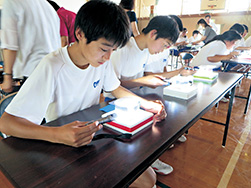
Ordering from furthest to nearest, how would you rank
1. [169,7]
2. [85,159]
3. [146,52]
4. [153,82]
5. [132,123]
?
[169,7]
[146,52]
[153,82]
[132,123]
[85,159]

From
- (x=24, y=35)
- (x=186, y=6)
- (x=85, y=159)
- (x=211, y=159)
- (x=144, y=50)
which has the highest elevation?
(x=186, y=6)

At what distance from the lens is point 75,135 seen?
20.8 inches

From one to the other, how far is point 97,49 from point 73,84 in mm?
213

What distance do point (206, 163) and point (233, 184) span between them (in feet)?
0.77

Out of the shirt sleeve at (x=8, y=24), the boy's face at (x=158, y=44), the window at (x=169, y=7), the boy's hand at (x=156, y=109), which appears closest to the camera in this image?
the boy's hand at (x=156, y=109)

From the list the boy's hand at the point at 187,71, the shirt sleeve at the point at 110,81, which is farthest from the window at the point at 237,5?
the shirt sleeve at the point at 110,81

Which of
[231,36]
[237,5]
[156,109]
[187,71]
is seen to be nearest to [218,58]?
[231,36]

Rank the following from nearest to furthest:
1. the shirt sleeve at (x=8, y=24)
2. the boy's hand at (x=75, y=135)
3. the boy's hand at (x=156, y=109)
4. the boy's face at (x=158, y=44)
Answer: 1. the boy's hand at (x=75, y=135)
2. the boy's hand at (x=156, y=109)
3. the shirt sleeve at (x=8, y=24)
4. the boy's face at (x=158, y=44)

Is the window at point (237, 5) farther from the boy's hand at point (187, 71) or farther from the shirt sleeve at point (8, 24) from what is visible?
the shirt sleeve at point (8, 24)

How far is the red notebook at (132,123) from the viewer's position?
0.63m

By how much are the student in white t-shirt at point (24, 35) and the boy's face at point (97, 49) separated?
0.51 m

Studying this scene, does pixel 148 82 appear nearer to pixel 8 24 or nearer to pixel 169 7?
pixel 8 24

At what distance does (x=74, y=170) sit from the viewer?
0.46 meters

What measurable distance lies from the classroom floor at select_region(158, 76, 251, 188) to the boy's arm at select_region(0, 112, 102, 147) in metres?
0.94
